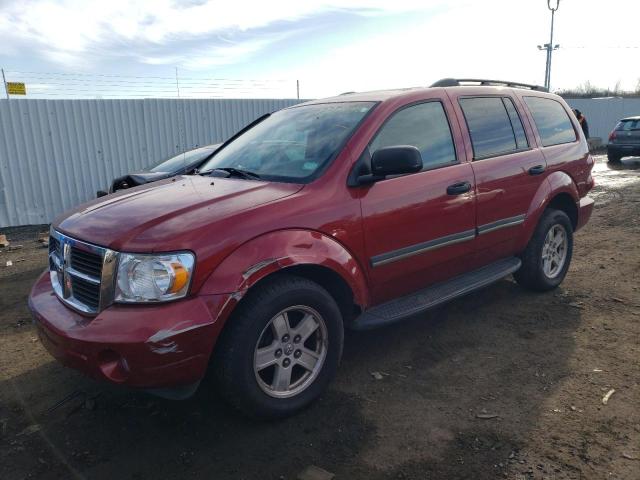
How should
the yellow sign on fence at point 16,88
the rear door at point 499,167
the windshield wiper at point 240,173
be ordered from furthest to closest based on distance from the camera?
the yellow sign on fence at point 16,88, the rear door at point 499,167, the windshield wiper at point 240,173

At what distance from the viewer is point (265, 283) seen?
283cm

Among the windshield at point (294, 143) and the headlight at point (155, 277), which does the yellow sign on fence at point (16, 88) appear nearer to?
the windshield at point (294, 143)

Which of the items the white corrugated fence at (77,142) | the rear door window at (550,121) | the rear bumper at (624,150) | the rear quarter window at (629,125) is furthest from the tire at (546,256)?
the rear quarter window at (629,125)

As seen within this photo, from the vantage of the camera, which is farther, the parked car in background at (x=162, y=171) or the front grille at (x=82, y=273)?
the parked car in background at (x=162, y=171)

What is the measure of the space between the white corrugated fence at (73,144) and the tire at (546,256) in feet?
24.5

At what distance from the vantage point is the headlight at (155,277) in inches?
100

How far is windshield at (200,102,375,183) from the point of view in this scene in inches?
132

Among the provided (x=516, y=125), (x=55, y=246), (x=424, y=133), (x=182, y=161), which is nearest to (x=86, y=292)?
(x=55, y=246)

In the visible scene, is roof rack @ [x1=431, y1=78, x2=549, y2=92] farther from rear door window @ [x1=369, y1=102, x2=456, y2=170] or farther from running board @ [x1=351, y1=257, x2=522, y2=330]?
running board @ [x1=351, y1=257, x2=522, y2=330]

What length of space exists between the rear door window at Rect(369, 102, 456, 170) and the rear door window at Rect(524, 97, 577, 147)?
135 cm

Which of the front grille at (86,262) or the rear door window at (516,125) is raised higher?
the rear door window at (516,125)

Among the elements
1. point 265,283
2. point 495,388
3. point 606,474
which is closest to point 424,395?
point 495,388

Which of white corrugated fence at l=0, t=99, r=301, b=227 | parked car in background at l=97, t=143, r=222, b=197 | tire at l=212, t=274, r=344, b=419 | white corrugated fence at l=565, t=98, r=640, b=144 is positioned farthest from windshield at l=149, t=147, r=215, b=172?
white corrugated fence at l=565, t=98, r=640, b=144

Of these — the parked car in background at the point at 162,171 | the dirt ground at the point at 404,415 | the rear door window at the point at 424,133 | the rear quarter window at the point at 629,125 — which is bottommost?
the dirt ground at the point at 404,415
